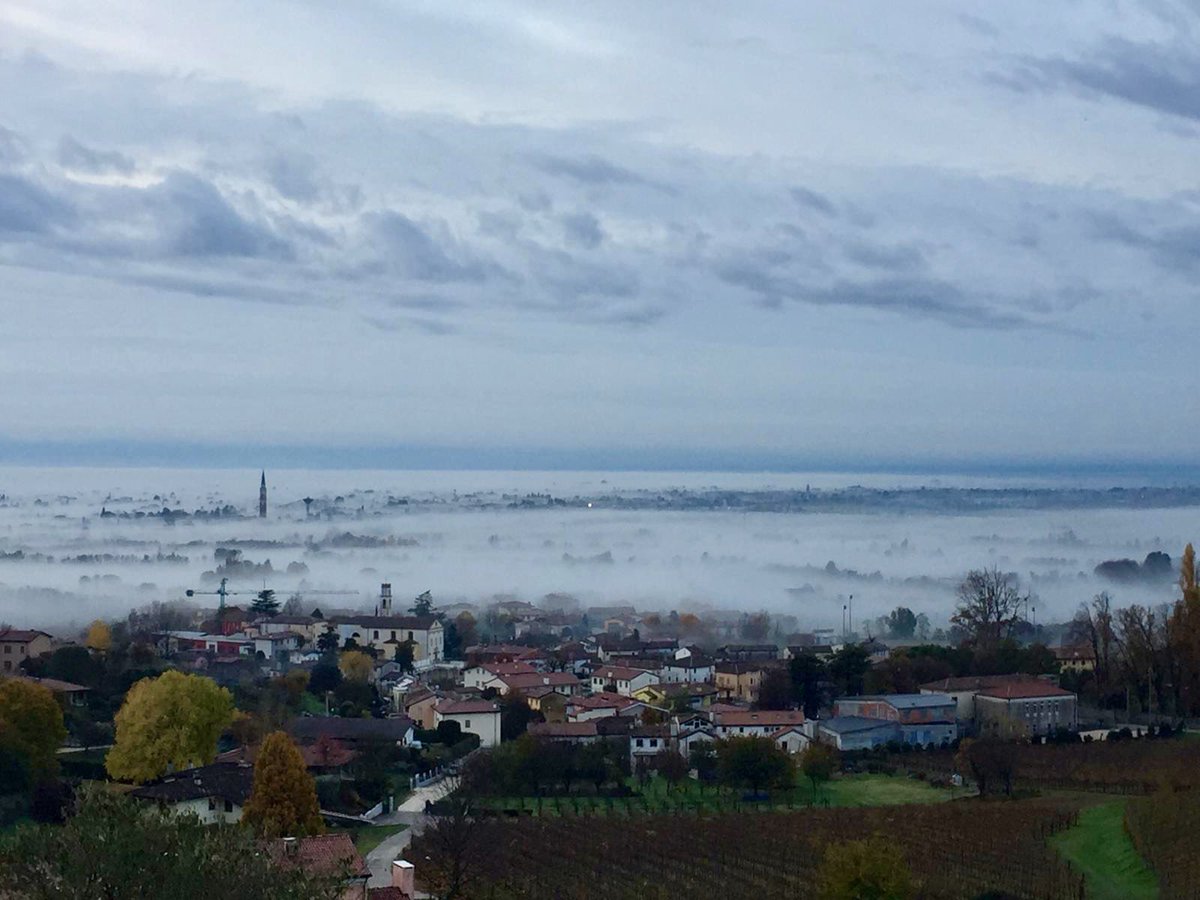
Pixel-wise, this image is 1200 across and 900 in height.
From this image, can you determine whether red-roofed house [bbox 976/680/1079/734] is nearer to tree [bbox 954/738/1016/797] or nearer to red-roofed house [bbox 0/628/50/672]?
tree [bbox 954/738/1016/797]

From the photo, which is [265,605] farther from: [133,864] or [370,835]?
[133,864]

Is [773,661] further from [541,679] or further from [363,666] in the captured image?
[363,666]

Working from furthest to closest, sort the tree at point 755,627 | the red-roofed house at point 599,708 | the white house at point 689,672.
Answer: the tree at point 755,627 < the white house at point 689,672 < the red-roofed house at point 599,708

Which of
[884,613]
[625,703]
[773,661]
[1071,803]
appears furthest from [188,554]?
[1071,803]

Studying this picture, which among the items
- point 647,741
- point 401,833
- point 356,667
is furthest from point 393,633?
point 401,833

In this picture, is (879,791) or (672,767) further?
(672,767)

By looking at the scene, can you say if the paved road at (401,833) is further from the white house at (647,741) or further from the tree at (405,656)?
the tree at (405,656)

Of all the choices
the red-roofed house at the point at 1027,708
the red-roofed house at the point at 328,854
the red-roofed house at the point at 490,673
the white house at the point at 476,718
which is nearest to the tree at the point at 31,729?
the white house at the point at 476,718
